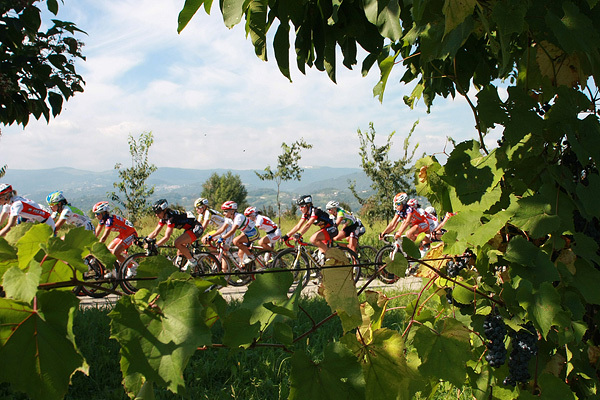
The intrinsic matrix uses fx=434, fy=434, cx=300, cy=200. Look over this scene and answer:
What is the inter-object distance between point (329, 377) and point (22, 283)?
597 mm

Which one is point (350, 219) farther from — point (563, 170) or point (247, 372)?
point (563, 170)

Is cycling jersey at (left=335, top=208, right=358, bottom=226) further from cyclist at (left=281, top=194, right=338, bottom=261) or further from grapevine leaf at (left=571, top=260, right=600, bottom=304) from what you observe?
grapevine leaf at (left=571, top=260, right=600, bottom=304)

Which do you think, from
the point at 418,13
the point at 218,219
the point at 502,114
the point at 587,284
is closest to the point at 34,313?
the point at 418,13

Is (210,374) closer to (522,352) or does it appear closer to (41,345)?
(522,352)

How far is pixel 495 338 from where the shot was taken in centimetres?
140

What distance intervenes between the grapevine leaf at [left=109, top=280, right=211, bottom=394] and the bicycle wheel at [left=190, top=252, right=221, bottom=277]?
8686 mm

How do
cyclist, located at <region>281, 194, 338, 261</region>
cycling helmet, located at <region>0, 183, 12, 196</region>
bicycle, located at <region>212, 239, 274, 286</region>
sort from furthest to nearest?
→ cyclist, located at <region>281, 194, 338, 261</region>, bicycle, located at <region>212, 239, 274, 286</region>, cycling helmet, located at <region>0, 183, 12, 196</region>

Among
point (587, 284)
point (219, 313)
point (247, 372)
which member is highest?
point (219, 313)

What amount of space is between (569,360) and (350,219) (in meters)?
8.93

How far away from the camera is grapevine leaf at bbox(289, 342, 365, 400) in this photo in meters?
0.89

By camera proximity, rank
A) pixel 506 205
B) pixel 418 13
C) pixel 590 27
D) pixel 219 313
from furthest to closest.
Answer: pixel 506 205
pixel 590 27
pixel 418 13
pixel 219 313

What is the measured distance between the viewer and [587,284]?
131 centimetres

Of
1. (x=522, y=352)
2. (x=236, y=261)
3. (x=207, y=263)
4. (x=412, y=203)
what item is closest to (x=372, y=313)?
(x=522, y=352)

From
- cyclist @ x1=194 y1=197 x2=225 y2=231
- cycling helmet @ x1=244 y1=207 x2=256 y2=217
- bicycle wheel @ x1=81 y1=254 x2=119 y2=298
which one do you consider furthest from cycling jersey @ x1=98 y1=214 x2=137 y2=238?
cycling helmet @ x1=244 y1=207 x2=256 y2=217
